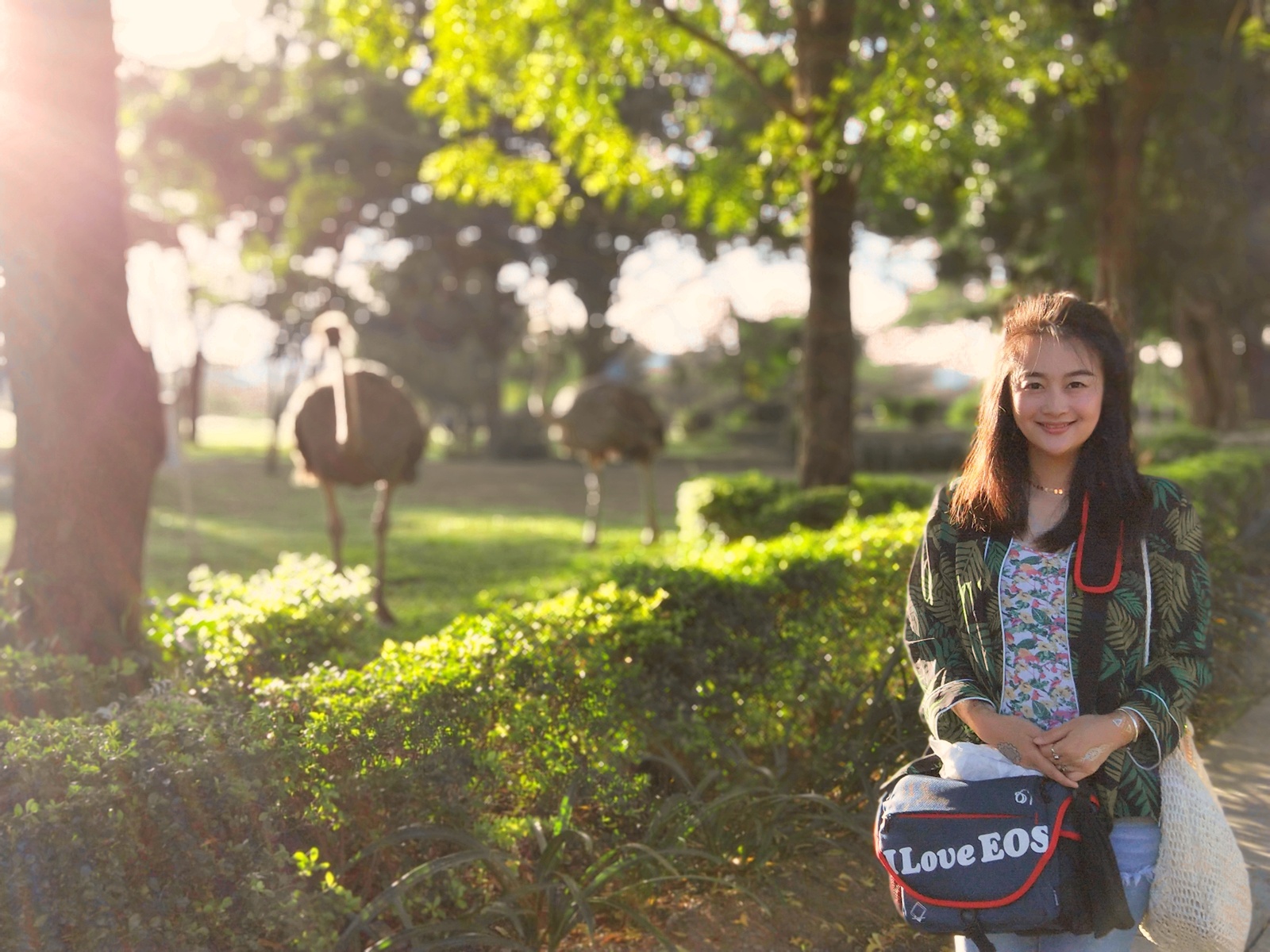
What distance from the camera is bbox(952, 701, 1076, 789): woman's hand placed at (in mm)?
2486

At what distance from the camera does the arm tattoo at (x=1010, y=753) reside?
2.53 metres

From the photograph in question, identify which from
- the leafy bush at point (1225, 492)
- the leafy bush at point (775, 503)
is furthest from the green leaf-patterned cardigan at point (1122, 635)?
the leafy bush at point (775, 503)

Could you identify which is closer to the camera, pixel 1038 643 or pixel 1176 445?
pixel 1038 643

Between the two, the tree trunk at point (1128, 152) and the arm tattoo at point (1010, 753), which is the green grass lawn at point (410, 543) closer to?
the arm tattoo at point (1010, 753)

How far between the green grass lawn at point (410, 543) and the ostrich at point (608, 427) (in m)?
1.10

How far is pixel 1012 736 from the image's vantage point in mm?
2543

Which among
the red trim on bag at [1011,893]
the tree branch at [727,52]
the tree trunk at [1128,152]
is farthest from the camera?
the tree trunk at [1128,152]

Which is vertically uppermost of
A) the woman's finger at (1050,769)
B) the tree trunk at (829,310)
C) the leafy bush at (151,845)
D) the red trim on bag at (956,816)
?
the tree trunk at (829,310)

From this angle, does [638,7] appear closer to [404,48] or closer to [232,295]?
[404,48]

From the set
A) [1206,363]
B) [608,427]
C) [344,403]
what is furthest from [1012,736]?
[1206,363]

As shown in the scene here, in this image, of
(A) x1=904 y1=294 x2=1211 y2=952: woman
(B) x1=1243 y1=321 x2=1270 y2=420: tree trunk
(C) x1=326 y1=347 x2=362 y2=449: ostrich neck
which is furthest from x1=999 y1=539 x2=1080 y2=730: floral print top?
(B) x1=1243 y1=321 x2=1270 y2=420: tree trunk

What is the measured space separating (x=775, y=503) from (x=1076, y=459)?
789 centimetres

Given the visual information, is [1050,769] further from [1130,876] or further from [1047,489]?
[1047,489]

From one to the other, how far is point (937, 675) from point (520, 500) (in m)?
21.0
